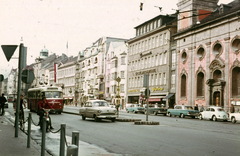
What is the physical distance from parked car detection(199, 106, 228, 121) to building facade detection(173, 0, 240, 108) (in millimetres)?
5958

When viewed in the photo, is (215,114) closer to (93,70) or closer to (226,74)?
(226,74)

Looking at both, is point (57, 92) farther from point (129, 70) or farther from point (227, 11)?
point (129, 70)

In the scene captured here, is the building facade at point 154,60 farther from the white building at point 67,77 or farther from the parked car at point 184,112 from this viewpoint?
the white building at point 67,77

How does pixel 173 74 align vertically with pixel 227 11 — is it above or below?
below

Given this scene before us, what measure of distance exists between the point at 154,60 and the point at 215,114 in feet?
100

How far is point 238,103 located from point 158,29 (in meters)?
25.3

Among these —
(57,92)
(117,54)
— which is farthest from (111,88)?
(57,92)

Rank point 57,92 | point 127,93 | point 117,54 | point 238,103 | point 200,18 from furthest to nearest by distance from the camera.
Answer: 1. point 117,54
2. point 127,93
3. point 200,18
4. point 238,103
5. point 57,92

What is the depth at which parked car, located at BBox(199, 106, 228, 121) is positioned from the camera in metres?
34.2

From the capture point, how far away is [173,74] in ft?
191

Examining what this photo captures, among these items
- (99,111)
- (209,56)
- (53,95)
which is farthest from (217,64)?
(99,111)

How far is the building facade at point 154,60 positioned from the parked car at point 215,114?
1949 cm

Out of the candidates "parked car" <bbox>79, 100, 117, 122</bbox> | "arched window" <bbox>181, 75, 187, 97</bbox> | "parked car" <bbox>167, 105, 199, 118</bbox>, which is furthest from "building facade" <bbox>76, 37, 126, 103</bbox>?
"parked car" <bbox>79, 100, 117, 122</bbox>

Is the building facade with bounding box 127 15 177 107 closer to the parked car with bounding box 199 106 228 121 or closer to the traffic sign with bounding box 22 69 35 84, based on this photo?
the parked car with bounding box 199 106 228 121
